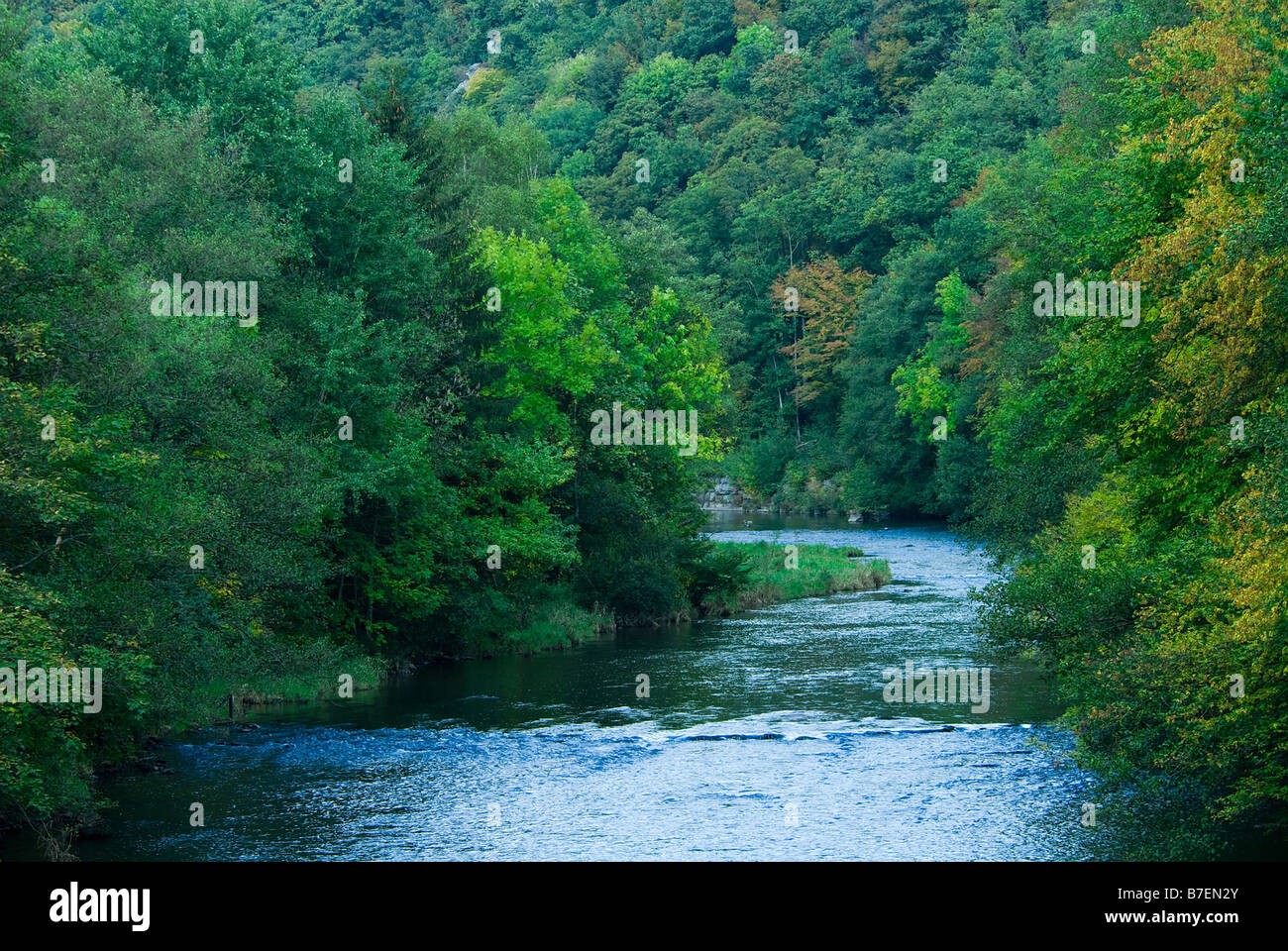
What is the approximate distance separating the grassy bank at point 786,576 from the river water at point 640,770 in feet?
30.7

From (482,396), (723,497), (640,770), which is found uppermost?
(482,396)

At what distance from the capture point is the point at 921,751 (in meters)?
26.3

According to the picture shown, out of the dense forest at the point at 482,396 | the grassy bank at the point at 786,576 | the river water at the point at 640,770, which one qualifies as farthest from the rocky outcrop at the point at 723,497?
the river water at the point at 640,770

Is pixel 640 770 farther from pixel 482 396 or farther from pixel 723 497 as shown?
pixel 723 497

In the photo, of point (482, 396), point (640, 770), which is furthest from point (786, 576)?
point (640, 770)

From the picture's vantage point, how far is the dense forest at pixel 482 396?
62.3ft

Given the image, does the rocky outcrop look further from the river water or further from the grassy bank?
the river water

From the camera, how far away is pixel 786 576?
170ft

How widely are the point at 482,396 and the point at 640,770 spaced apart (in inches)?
744

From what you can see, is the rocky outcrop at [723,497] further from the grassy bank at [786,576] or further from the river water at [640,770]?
the river water at [640,770]

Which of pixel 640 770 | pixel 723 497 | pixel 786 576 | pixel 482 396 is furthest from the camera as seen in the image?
pixel 723 497

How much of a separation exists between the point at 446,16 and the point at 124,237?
124091 millimetres

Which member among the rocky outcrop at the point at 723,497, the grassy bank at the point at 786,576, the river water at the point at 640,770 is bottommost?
the river water at the point at 640,770
